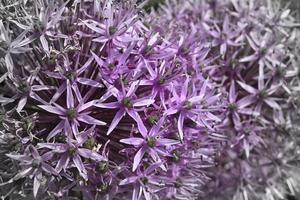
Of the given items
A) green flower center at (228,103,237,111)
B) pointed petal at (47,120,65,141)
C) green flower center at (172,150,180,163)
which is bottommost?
green flower center at (172,150,180,163)

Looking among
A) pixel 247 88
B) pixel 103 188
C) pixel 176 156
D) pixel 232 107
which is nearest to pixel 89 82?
pixel 103 188

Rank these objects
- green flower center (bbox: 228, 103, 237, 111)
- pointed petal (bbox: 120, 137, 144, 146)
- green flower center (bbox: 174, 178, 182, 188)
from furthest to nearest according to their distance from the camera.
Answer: green flower center (bbox: 228, 103, 237, 111)
green flower center (bbox: 174, 178, 182, 188)
pointed petal (bbox: 120, 137, 144, 146)

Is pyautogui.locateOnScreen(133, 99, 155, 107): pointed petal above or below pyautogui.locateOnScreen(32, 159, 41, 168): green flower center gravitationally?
above

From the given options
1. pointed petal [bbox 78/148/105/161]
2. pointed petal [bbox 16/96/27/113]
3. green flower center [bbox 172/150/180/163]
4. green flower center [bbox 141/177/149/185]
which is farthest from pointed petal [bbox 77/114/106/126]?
green flower center [bbox 172/150/180/163]

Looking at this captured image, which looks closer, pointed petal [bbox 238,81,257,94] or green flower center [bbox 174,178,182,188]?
green flower center [bbox 174,178,182,188]

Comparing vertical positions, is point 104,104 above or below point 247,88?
above

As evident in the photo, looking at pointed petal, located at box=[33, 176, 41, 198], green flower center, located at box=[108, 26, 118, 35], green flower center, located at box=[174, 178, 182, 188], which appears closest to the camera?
pointed petal, located at box=[33, 176, 41, 198]

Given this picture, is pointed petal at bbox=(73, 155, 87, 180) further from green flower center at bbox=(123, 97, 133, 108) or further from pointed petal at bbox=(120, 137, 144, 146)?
green flower center at bbox=(123, 97, 133, 108)

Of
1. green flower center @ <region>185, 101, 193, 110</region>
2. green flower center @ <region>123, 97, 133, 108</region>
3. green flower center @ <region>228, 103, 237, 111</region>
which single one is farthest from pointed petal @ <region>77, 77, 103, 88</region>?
green flower center @ <region>228, 103, 237, 111</region>

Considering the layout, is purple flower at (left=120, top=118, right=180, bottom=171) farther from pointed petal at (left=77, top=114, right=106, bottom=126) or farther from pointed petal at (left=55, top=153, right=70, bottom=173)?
pointed petal at (left=55, top=153, right=70, bottom=173)

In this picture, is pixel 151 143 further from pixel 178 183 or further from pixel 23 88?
pixel 23 88

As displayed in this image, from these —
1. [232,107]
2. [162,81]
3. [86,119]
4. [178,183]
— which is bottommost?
[178,183]

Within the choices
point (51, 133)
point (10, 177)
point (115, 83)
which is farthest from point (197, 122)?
point (10, 177)
